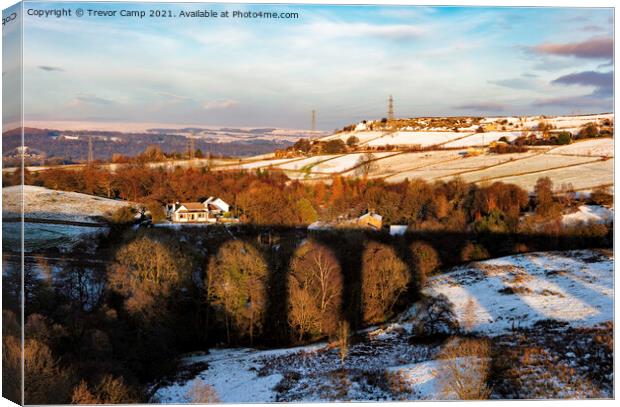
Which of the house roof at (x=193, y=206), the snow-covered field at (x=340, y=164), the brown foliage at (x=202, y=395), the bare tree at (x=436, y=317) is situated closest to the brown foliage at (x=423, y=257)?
the bare tree at (x=436, y=317)

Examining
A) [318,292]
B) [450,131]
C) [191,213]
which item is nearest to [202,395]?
[318,292]

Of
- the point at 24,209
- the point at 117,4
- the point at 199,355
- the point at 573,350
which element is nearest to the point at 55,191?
the point at 24,209

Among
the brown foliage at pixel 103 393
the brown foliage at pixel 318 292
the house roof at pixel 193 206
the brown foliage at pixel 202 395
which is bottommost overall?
the brown foliage at pixel 202 395

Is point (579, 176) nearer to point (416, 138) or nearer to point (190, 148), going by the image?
point (416, 138)

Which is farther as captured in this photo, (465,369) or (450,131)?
(450,131)

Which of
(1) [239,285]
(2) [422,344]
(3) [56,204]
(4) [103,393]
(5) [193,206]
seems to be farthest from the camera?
(1) [239,285]

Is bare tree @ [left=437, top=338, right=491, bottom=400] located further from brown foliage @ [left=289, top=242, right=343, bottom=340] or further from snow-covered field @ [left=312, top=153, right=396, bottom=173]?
snow-covered field @ [left=312, top=153, right=396, bottom=173]

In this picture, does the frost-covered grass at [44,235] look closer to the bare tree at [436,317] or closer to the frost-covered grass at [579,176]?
the bare tree at [436,317]
